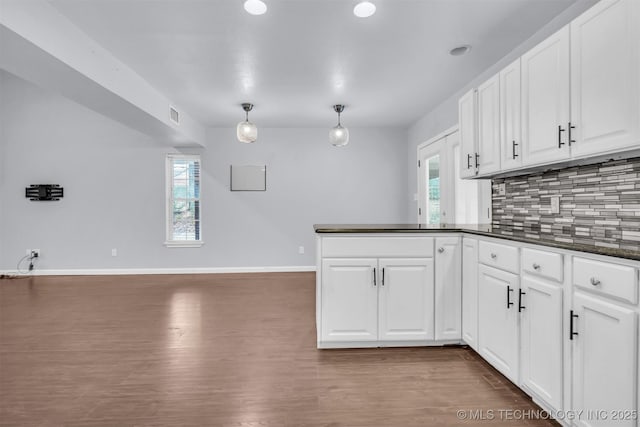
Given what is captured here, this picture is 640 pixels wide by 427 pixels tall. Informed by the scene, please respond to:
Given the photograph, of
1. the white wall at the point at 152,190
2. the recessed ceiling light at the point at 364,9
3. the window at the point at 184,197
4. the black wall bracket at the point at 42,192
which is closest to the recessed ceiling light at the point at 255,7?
the recessed ceiling light at the point at 364,9

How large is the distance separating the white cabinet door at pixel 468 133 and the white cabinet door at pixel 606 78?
968 millimetres

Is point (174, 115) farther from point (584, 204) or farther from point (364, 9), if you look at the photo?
point (584, 204)

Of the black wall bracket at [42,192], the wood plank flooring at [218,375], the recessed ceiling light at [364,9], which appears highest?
the recessed ceiling light at [364,9]

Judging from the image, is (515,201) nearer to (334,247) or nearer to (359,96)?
(334,247)

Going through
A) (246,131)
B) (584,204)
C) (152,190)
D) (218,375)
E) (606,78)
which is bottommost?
(218,375)

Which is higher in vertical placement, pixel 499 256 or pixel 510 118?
pixel 510 118

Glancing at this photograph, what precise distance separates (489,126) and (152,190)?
17.1 feet

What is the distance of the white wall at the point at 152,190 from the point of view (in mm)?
5289

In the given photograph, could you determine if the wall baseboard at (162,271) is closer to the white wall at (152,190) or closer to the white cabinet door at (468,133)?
the white wall at (152,190)

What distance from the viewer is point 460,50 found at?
2818mm

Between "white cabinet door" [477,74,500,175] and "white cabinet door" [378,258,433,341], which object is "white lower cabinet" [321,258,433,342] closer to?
"white cabinet door" [378,258,433,341]

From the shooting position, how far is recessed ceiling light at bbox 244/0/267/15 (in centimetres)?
214

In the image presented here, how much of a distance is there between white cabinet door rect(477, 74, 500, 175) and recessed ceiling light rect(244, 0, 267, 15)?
1780mm

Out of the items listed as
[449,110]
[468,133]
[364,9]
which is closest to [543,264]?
[468,133]
